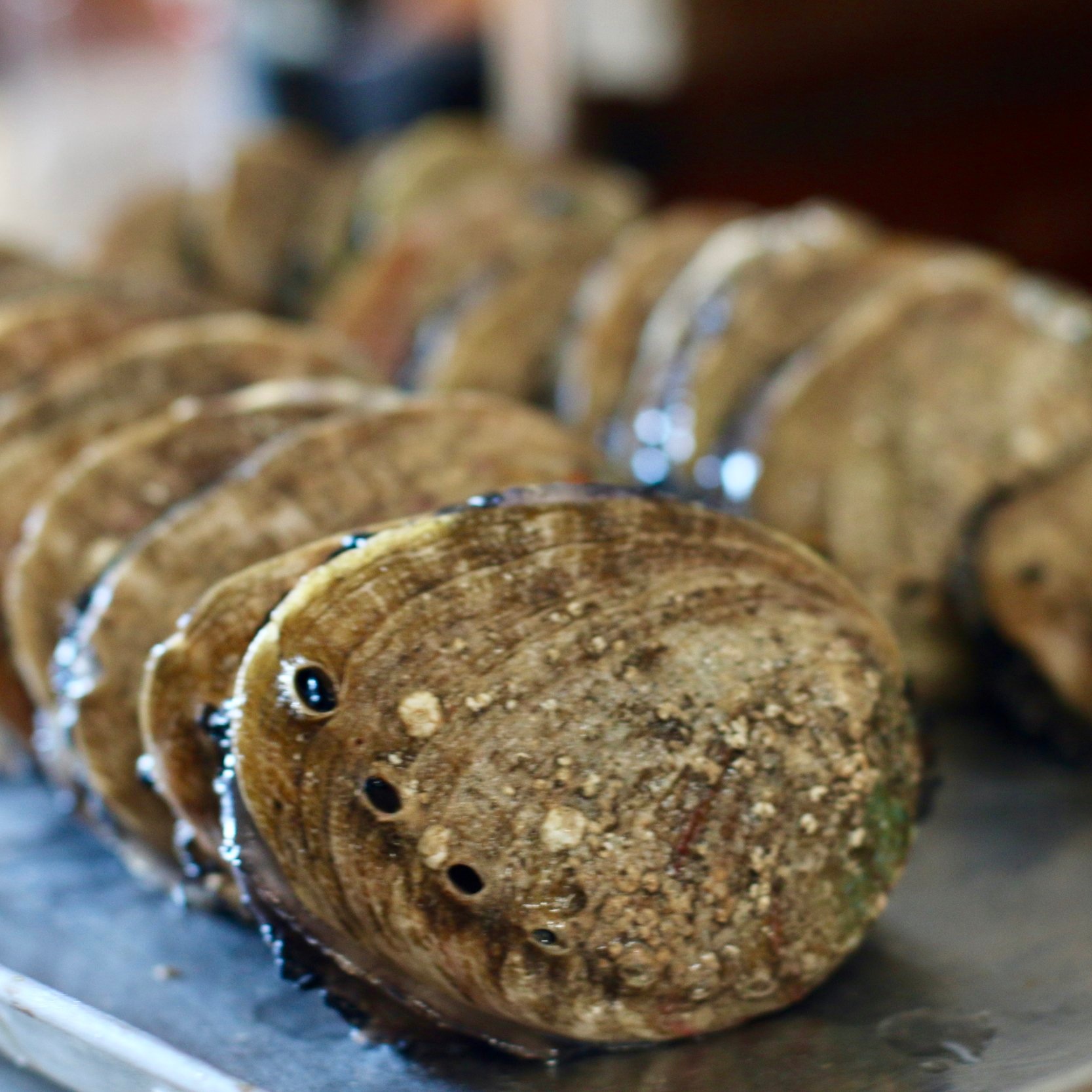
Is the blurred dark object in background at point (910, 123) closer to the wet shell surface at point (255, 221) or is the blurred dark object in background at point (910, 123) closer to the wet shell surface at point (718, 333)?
the wet shell surface at point (255, 221)

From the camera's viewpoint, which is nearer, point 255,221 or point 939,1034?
point 939,1034

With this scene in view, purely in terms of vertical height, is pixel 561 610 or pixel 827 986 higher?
pixel 561 610

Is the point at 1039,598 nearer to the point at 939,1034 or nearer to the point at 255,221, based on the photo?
the point at 939,1034

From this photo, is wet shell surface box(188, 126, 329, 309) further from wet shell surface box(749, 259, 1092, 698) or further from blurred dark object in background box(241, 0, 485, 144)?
wet shell surface box(749, 259, 1092, 698)

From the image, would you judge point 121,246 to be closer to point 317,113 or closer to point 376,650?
point 317,113

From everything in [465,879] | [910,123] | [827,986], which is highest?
[910,123]

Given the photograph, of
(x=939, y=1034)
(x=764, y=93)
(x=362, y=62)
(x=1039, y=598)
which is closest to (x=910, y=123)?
(x=764, y=93)

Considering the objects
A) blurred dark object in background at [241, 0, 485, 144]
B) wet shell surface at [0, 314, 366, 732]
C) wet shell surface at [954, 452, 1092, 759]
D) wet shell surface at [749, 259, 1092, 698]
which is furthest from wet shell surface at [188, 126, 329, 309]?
wet shell surface at [954, 452, 1092, 759]
